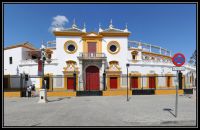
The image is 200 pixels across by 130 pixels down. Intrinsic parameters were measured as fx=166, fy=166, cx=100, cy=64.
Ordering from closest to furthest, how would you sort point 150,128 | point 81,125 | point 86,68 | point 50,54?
point 150,128 < point 81,125 < point 86,68 < point 50,54

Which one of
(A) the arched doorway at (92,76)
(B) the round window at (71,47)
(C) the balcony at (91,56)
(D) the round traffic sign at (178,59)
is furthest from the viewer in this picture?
(B) the round window at (71,47)

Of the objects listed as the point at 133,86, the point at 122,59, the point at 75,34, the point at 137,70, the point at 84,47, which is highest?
the point at 75,34

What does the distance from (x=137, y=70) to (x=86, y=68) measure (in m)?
8.90

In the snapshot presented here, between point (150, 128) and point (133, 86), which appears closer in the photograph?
point (150, 128)

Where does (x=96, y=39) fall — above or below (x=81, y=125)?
above

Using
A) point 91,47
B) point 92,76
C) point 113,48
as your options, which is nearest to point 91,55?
point 91,47

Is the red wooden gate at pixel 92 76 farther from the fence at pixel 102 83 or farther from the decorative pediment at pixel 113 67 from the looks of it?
the decorative pediment at pixel 113 67

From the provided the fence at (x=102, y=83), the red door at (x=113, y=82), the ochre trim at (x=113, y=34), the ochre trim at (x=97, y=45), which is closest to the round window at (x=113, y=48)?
the ochre trim at (x=113, y=34)

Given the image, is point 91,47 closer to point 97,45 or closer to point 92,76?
point 97,45

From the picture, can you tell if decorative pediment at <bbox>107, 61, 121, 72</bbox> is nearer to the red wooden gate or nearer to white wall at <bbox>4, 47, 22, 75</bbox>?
the red wooden gate

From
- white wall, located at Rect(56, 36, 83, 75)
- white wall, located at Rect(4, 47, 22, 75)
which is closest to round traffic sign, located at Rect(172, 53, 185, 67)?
white wall, located at Rect(56, 36, 83, 75)

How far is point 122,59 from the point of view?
29.2 meters

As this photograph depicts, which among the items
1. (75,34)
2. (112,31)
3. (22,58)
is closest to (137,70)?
(112,31)

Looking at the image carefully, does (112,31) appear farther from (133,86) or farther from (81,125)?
(81,125)
